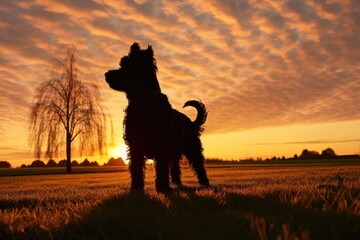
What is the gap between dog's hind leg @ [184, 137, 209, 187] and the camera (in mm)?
8734

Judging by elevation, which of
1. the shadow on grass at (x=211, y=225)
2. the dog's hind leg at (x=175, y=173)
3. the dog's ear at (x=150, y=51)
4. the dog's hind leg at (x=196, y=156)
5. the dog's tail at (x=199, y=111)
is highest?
the dog's ear at (x=150, y=51)

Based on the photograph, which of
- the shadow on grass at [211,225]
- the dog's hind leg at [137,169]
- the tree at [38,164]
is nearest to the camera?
the shadow on grass at [211,225]

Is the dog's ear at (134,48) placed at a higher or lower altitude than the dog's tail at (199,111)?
higher

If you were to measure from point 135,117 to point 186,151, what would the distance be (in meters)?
2.38

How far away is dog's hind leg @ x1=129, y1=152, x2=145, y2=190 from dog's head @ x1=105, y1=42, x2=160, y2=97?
44.8 inches

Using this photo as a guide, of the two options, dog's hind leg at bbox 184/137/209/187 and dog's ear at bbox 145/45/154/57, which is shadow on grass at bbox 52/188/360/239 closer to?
dog's ear at bbox 145/45/154/57

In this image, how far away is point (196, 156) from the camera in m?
8.81

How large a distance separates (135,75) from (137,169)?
5.64 feet

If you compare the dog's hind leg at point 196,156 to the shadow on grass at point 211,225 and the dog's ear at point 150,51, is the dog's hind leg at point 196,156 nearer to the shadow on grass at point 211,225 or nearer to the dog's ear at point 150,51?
the dog's ear at point 150,51

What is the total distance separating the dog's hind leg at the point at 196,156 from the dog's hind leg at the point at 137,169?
1.81m

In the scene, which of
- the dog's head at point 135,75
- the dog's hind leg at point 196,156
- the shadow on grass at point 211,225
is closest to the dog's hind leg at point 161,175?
the dog's head at point 135,75

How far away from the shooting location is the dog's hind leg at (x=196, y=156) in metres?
8.73

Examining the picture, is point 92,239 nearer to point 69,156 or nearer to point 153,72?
point 153,72

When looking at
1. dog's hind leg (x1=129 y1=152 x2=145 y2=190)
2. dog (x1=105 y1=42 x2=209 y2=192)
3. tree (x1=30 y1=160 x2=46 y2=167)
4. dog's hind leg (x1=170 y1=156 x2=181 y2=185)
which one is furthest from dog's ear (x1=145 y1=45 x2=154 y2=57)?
tree (x1=30 y1=160 x2=46 y2=167)
